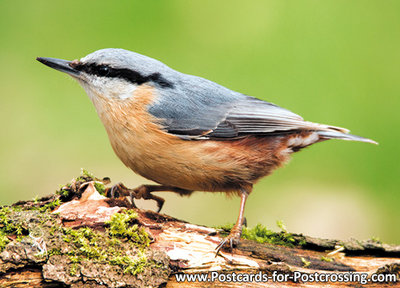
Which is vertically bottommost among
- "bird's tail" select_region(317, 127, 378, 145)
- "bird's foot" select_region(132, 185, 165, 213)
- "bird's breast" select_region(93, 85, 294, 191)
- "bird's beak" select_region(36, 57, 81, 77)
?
"bird's foot" select_region(132, 185, 165, 213)

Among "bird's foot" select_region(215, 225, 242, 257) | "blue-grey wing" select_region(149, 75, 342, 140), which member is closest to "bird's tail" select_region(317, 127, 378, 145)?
"blue-grey wing" select_region(149, 75, 342, 140)

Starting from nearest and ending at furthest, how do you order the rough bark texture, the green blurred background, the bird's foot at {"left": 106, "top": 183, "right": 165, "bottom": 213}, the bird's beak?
the rough bark texture → the bird's foot at {"left": 106, "top": 183, "right": 165, "bottom": 213} → the bird's beak → the green blurred background

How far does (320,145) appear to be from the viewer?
7.20 meters

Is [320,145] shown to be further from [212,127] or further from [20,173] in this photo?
[20,173]

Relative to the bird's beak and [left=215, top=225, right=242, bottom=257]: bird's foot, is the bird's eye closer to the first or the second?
the bird's beak

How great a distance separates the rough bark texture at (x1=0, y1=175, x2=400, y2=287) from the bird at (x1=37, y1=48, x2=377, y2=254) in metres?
0.39

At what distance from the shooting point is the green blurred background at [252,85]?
6.45 m

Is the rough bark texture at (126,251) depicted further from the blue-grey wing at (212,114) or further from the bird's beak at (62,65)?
the bird's beak at (62,65)

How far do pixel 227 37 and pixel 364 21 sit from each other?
219cm

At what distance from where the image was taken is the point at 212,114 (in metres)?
4.09

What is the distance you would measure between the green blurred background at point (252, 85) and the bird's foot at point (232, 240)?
250cm

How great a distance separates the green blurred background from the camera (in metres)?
6.45

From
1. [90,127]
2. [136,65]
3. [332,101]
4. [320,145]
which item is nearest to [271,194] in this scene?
[320,145]

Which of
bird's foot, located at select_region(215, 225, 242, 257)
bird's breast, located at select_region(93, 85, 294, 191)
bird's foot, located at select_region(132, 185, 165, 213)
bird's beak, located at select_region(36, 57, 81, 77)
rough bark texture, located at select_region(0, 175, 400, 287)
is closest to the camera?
rough bark texture, located at select_region(0, 175, 400, 287)
